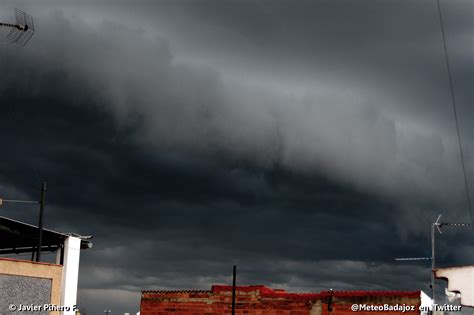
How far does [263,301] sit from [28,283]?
11.3 metres

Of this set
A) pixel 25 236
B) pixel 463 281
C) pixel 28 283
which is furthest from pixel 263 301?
pixel 25 236

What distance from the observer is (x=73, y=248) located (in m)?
41.4

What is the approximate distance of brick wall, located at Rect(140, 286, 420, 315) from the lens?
33.3m

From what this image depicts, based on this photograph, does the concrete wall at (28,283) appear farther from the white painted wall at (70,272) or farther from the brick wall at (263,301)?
the brick wall at (263,301)

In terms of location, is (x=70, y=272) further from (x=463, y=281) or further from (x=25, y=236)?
(x=463, y=281)

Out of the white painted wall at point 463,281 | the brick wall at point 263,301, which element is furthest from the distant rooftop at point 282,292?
the white painted wall at point 463,281

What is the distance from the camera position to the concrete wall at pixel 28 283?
3509cm

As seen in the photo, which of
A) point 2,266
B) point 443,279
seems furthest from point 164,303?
point 443,279

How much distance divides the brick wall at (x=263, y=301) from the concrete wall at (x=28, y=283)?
457 centimetres

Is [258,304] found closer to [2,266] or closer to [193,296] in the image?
[193,296]

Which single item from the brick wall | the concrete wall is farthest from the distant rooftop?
the concrete wall

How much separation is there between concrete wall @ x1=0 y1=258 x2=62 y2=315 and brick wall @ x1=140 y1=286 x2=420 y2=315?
4574mm

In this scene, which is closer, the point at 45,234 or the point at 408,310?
the point at 408,310

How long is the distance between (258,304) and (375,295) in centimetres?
582
